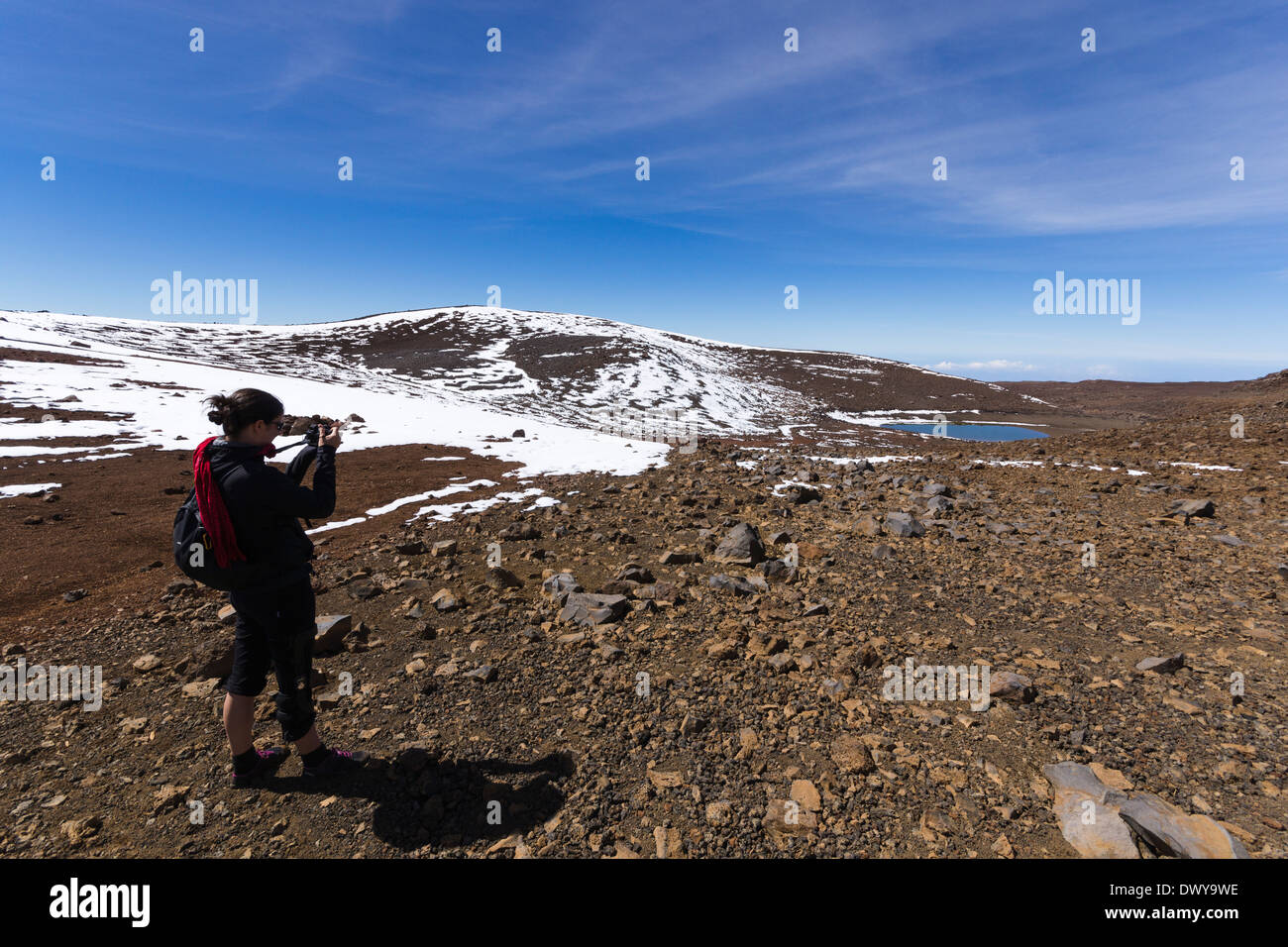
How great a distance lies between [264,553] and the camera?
3666 millimetres

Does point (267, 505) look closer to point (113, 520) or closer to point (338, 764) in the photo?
point (338, 764)

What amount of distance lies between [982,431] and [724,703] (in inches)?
2513

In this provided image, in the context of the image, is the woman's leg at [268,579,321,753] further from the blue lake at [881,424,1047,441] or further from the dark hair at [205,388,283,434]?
the blue lake at [881,424,1047,441]

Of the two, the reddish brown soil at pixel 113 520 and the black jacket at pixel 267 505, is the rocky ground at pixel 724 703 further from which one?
the black jacket at pixel 267 505

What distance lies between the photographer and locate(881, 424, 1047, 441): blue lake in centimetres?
5187

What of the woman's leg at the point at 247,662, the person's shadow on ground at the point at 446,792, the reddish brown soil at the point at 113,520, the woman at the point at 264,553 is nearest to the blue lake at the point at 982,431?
the reddish brown soil at the point at 113,520

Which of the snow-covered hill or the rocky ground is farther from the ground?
the snow-covered hill

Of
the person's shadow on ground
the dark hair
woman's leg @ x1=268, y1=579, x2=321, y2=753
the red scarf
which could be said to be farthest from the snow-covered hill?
the red scarf

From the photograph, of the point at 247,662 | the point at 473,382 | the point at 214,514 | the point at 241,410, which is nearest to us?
the point at 214,514

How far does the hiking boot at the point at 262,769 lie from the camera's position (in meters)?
3.89

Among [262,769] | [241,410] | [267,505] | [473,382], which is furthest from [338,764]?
[473,382]
